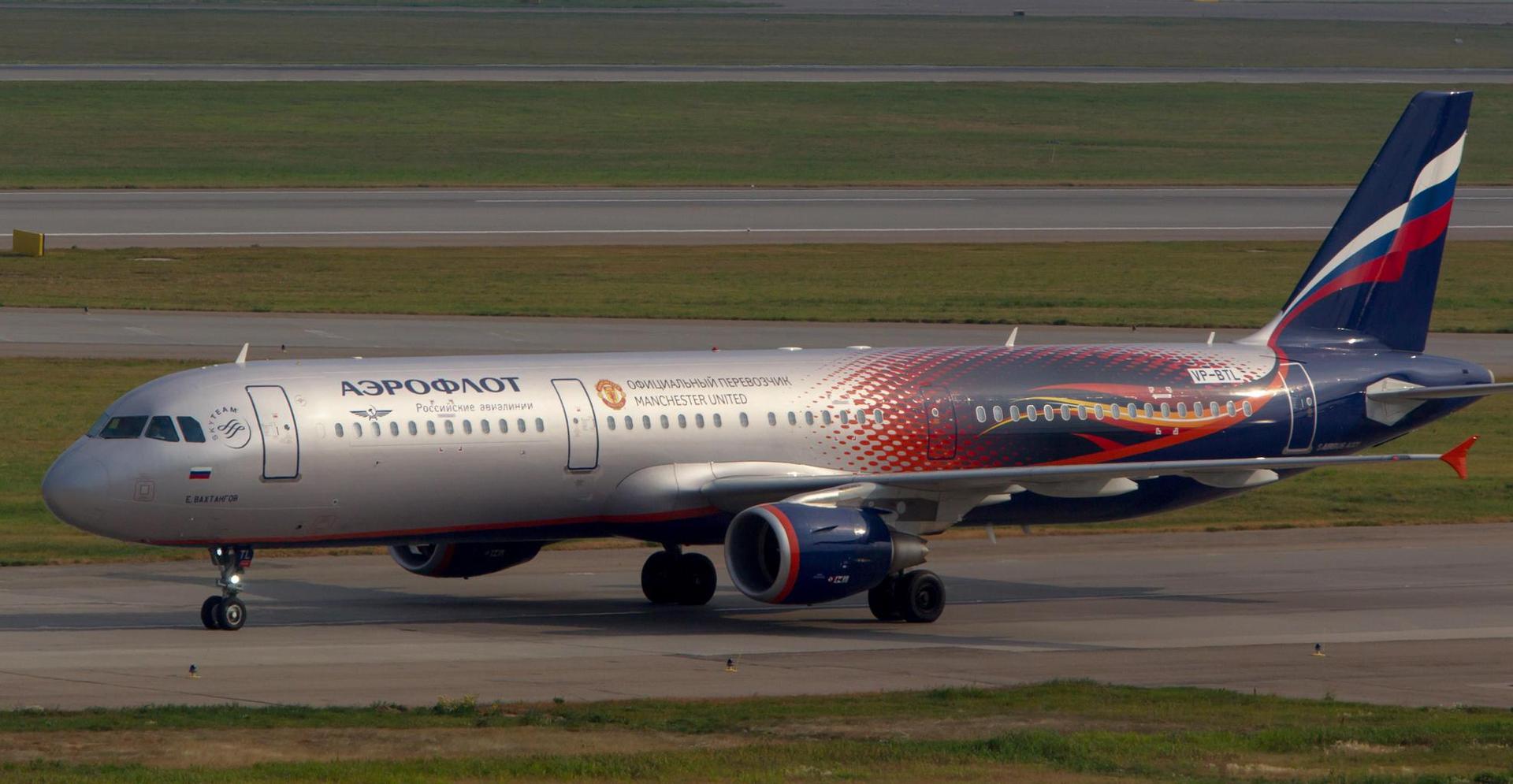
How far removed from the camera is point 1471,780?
2150 centimetres

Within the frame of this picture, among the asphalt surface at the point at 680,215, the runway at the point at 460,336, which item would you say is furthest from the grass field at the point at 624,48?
the runway at the point at 460,336

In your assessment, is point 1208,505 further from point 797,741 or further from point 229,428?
point 797,741

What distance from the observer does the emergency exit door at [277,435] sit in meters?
31.1

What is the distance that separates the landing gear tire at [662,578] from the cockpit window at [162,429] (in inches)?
337

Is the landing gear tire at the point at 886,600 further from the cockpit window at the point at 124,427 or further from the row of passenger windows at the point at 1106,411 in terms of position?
the cockpit window at the point at 124,427

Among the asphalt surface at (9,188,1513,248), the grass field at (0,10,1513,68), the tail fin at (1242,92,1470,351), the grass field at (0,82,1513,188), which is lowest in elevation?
the tail fin at (1242,92,1470,351)

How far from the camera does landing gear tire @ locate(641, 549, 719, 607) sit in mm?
35719

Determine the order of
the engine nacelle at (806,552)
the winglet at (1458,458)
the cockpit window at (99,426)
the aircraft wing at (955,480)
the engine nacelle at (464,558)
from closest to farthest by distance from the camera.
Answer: the cockpit window at (99,426)
the engine nacelle at (806,552)
the winglet at (1458,458)
the aircraft wing at (955,480)
the engine nacelle at (464,558)

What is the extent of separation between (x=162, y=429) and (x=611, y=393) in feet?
22.5

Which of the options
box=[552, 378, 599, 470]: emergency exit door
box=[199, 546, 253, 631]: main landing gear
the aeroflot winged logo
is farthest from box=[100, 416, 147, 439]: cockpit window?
box=[552, 378, 599, 470]: emergency exit door

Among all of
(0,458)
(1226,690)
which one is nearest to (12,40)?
(0,458)

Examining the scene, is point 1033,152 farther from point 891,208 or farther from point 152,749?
point 152,749

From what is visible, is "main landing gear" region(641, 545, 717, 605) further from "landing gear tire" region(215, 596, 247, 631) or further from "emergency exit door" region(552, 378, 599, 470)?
"landing gear tire" region(215, 596, 247, 631)

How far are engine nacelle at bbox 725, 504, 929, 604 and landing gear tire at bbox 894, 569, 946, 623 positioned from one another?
0.92m
